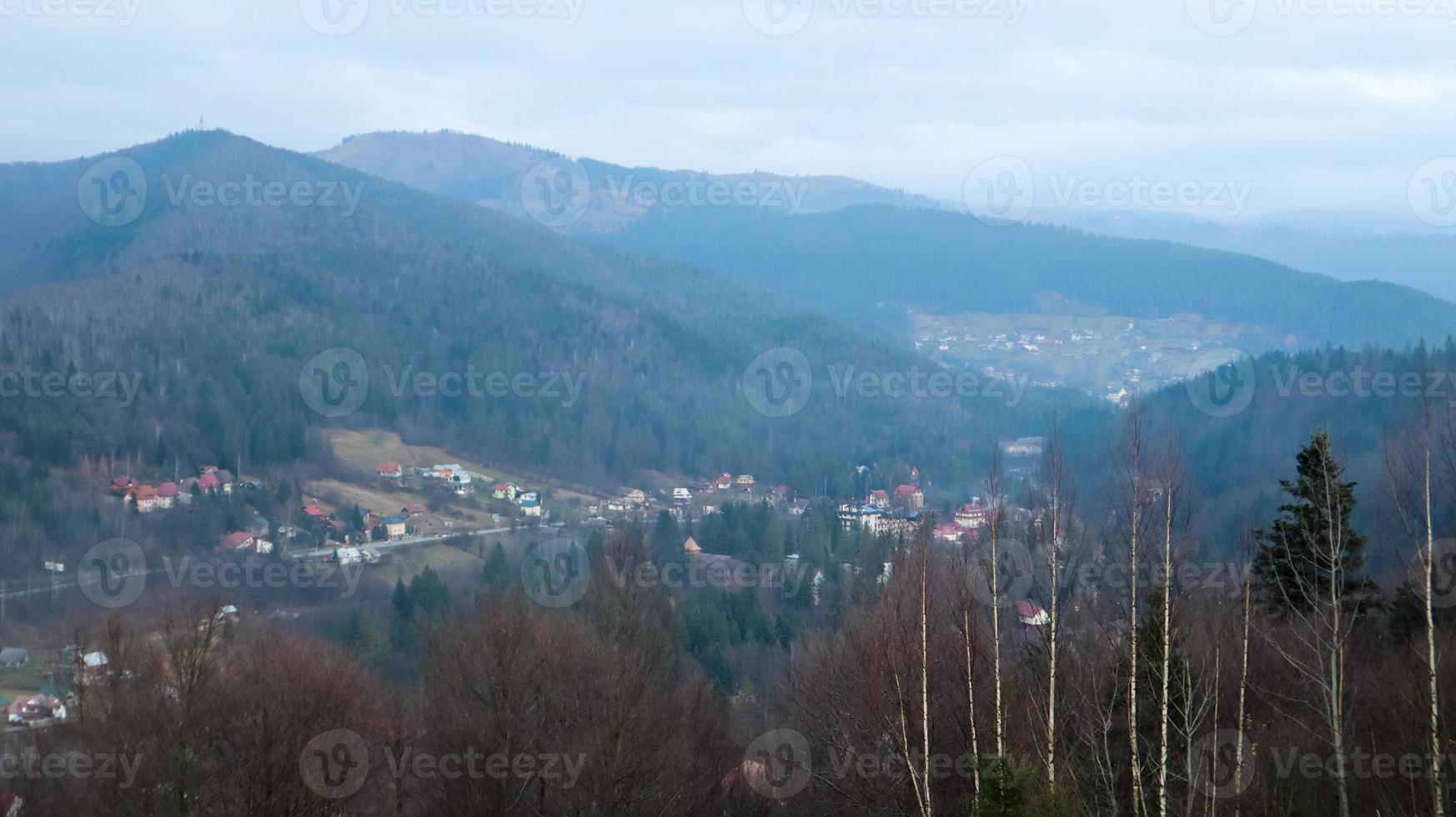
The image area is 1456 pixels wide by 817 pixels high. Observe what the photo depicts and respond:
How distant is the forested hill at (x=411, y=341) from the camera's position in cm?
7519

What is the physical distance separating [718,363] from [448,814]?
316 ft

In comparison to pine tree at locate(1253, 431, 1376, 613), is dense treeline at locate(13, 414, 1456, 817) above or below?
below

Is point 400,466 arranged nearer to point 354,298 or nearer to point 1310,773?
point 354,298

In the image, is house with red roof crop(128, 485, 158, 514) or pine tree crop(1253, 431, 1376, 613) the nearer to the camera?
pine tree crop(1253, 431, 1376, 613)

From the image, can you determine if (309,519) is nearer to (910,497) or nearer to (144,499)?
(144,499)

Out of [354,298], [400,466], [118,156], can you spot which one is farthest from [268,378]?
[118,156]

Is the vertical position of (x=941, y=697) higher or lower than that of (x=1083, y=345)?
higher

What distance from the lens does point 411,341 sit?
103 metres

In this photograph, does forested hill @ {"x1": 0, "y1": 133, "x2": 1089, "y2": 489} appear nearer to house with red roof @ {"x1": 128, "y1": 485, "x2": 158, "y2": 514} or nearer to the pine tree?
house with red roof @ {"x1": 128, "y1": 485, "x2": 158, "y2": 514}

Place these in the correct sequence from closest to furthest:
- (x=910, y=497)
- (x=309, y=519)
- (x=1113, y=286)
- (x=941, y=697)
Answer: (x=941, y=697) → (x=309, y=519) → (x=910, y=497) → (x=1113, y=286)

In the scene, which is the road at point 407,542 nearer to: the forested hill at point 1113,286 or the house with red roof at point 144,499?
the house with red roof at point 144,499

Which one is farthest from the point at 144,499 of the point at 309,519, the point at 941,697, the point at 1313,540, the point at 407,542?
the point at 1313,540

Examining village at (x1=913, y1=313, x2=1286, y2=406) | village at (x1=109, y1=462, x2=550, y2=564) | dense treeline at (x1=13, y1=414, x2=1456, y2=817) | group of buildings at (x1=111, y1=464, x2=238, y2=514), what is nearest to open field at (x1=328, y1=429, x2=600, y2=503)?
village at (x1=109, y1=462, x2=550, y2=564)

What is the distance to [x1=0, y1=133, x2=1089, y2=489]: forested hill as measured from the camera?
75.2 metres
